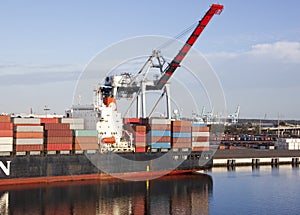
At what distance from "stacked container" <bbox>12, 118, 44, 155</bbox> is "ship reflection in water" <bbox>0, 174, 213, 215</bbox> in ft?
11.7

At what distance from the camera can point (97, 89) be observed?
5347 cm

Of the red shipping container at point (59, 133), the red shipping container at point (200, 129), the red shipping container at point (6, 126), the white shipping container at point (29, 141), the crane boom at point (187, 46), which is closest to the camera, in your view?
the red shipping container at point (6, 126)

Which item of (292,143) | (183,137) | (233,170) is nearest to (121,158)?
(183,137)

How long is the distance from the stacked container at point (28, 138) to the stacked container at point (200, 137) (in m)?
18.1

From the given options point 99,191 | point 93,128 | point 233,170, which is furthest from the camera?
point 233,170

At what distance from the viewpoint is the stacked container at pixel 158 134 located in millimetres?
50312

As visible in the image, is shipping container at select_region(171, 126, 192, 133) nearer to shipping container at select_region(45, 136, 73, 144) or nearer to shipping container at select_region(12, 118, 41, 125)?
shipping container at select_region(45, 136, 73, 144)

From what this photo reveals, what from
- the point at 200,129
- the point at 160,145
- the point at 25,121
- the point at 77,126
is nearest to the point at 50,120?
the point at 77,126

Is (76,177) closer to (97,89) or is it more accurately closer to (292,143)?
(97,89)

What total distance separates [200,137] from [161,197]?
632 inches

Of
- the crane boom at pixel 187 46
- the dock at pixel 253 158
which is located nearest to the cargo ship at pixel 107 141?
the crane boom at pixel 187 46

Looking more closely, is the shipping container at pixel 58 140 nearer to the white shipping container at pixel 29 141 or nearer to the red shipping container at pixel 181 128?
the white shipping container at pixel 29 141

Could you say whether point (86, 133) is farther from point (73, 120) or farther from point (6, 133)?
point (6, 133)

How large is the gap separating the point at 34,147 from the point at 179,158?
1635cm
